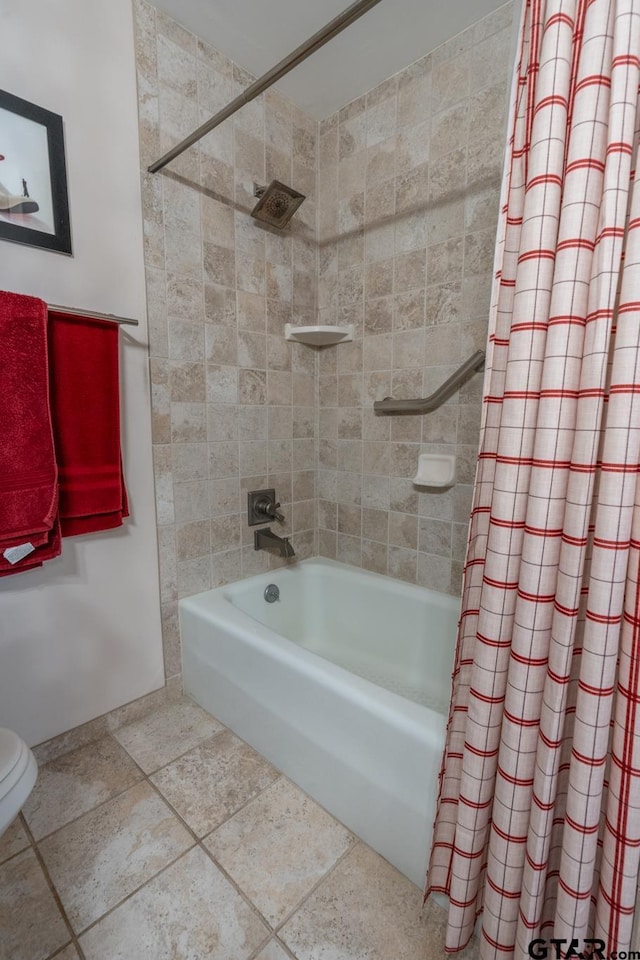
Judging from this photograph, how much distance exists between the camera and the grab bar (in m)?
1.44

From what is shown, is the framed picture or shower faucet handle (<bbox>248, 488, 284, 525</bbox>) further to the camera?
shower faucet handle (<bbox>248, 488, 284, 525</bbox>)

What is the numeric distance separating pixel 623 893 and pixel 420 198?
1933 mm

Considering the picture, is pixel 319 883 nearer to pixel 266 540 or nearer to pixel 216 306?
pixel 266 540

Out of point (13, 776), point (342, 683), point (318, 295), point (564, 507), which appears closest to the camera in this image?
point (564, 507)

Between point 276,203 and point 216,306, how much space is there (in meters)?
0.47

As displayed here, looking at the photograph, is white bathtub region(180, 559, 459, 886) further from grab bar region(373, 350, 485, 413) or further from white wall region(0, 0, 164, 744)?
grab bar region(373, 350, 485, 413)

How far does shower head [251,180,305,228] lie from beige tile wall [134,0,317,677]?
0.05 meters

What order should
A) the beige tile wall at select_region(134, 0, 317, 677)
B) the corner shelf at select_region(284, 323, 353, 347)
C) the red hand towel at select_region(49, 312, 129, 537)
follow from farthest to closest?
the corner shelf at select_region(284, 323, 353, 347), the beige tile wall at select_region(134, 0, 317, 677), the red hand towel at select_region(49, 312, 129, 537)

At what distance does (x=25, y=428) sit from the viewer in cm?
110

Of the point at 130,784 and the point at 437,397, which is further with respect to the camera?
the point at 437,397

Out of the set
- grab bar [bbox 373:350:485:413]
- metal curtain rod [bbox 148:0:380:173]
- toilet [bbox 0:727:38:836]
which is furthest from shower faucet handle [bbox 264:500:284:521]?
metal curtain rod [bbox 148:0:380:173]

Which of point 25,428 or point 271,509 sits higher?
point 25,428

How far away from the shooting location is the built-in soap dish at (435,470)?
157cm

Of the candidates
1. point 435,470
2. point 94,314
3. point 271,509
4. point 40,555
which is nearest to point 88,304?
point 94,314
